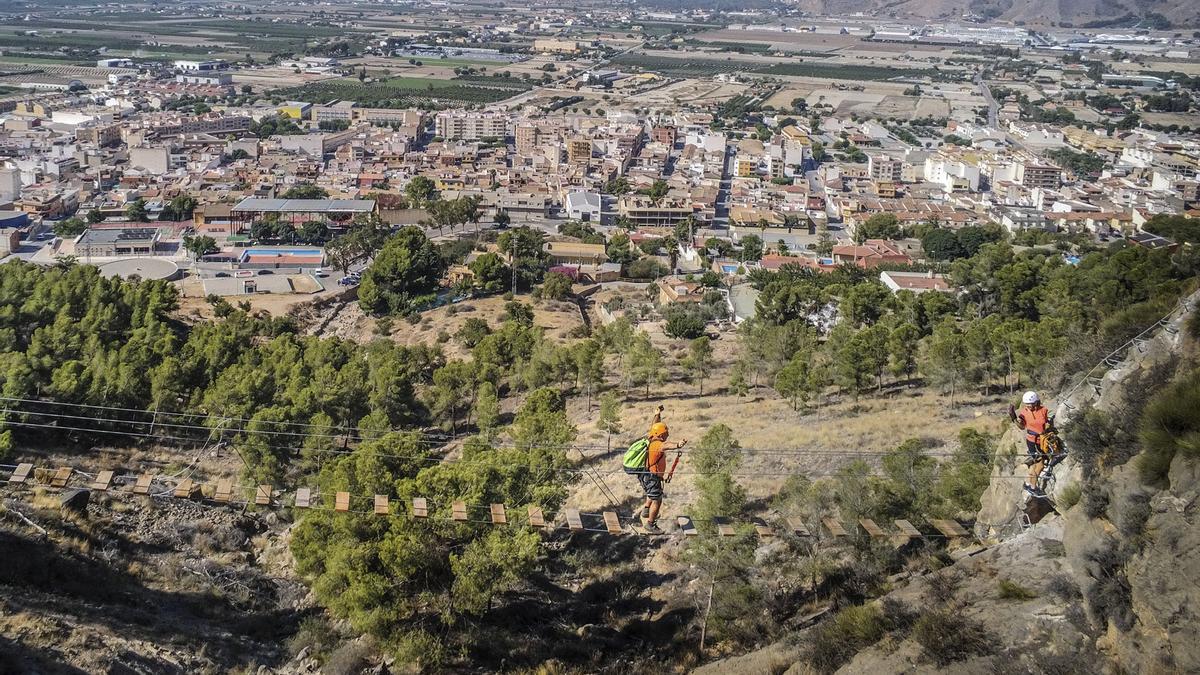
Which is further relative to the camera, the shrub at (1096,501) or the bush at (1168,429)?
the shrub at (1096,501)

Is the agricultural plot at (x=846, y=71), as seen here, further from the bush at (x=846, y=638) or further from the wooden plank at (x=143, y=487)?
the bush at (x=846, y=638)

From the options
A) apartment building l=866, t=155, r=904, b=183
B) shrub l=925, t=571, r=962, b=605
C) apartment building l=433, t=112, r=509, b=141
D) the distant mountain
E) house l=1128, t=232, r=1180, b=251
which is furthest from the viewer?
the distant mountain

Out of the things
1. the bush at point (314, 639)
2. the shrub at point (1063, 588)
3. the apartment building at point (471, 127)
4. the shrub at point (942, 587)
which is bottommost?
the apartment building at point (471, 127)

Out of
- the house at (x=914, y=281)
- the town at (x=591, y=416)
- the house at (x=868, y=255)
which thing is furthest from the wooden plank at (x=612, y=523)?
the house at (x=868, y=255)

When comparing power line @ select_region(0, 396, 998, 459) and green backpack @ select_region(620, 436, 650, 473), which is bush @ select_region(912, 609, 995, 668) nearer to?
green backpack @ select_region(620, 436, 650, 473)

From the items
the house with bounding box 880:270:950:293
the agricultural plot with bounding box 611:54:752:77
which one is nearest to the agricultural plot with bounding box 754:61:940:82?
the agricultural plot with bounding box 611:54:752:77

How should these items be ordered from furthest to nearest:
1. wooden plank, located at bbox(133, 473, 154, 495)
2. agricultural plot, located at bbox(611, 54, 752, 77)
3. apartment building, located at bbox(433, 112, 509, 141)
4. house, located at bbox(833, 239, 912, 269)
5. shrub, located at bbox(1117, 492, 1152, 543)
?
agricultural plot, located at bbox(611, 54, 752, 77) → apartment building, located at bbox(433, 112, 509, 141) → house, located at bbox(833, 239, 912, 269) → wooden plank, located at bbox(133, 473, 154, 495) → shrub, located at bbox(1117, 492, 1152, 543)
